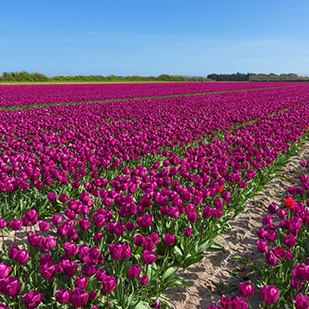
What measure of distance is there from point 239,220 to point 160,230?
5.78 feet

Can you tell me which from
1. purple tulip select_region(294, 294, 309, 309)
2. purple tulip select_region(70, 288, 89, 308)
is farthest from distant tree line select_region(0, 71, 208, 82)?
purple tulip select_region(294, 294, 309, 309)

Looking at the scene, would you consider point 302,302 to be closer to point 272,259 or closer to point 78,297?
point 272,259

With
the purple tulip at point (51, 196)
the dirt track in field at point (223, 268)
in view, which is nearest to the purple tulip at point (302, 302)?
the dirt track in field at point (223, 268)

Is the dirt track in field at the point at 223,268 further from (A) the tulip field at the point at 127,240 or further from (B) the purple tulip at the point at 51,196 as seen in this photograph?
(B) the purple tulip at the point at 51,196

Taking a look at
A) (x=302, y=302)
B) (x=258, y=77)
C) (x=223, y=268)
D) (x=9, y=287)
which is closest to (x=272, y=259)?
(x=302, y=302)

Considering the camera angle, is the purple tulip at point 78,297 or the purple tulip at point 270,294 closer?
the purple tulip at point 78,297

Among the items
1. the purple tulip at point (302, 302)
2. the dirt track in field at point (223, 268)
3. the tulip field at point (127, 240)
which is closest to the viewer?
the purple tulip at point (302, 302)

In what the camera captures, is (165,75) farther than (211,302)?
Yes

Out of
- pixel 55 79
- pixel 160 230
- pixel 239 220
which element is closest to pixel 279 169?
pixel 239 220

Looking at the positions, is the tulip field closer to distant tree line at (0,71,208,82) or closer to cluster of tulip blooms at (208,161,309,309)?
cluster of tulip blooms at (208,161,309,309)

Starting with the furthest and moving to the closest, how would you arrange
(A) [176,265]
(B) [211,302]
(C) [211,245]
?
(C) [211,245] → (A) [176,265] → (B) [211,302]

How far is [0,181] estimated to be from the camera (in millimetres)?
3980

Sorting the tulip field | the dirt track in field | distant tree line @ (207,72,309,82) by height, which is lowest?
the dirt track in field

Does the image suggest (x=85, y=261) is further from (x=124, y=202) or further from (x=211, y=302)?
(x=211, y=302)
